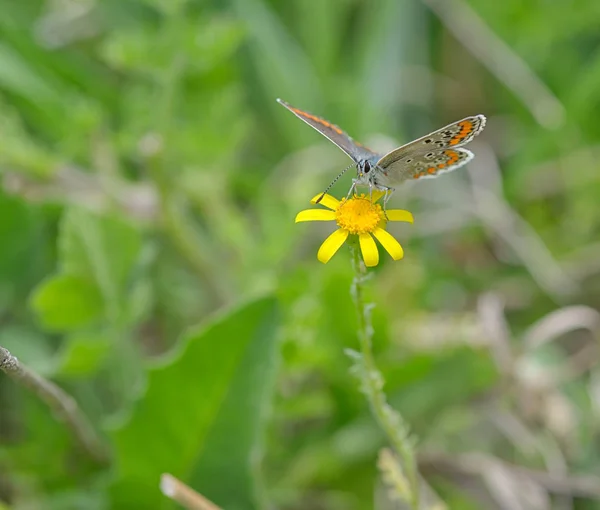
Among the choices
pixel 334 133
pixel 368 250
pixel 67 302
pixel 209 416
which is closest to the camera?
pixel 368 250

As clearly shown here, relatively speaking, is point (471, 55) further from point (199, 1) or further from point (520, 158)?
point (199, 1)

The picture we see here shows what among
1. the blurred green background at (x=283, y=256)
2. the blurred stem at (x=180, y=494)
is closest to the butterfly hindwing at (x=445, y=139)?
the blurred green background at (x=283, y=256)

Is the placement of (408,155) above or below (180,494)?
above

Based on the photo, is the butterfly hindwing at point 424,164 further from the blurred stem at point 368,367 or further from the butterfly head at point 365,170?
the blurred stem at point 368,367

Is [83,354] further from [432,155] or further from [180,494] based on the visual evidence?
[432,155]

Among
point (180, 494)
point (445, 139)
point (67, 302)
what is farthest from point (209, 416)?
point (445, 139)

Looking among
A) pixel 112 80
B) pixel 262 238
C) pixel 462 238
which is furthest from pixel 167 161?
pixel 462 238

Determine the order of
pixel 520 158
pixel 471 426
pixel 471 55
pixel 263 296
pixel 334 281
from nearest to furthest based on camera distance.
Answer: pixel 263 296
pixel 334 281
pixel 471 426
pixel 520 158
pixel 471 55
